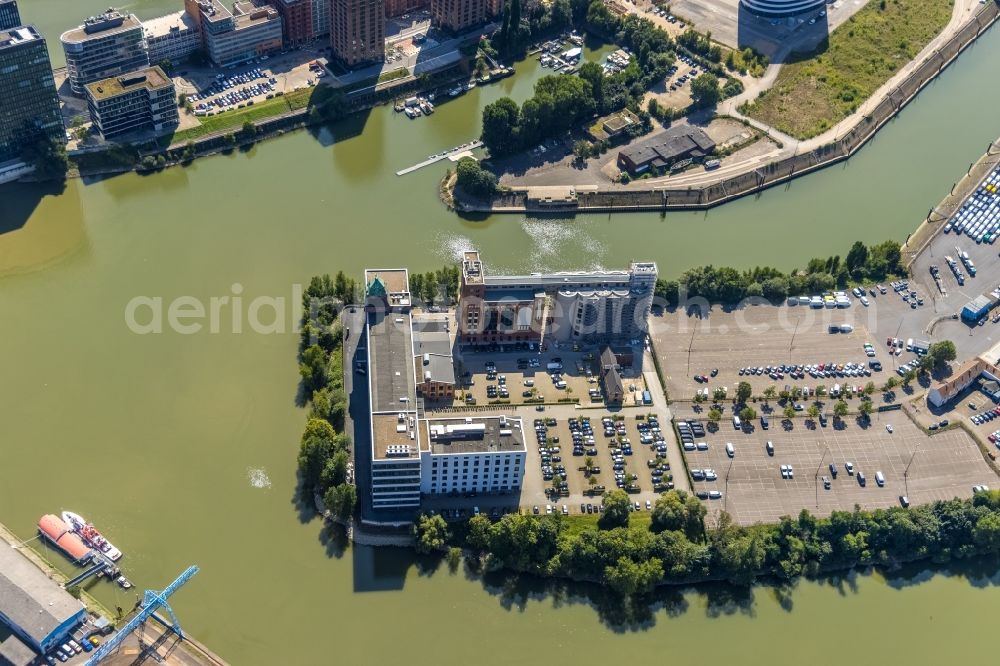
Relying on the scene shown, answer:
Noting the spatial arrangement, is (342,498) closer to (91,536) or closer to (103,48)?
(91,536)

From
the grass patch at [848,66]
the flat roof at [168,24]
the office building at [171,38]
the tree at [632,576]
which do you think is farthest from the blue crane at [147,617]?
the grass patch at [848,66]

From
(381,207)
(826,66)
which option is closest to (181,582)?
(381,207)

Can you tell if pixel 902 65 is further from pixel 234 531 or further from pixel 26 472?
pixel 26 472

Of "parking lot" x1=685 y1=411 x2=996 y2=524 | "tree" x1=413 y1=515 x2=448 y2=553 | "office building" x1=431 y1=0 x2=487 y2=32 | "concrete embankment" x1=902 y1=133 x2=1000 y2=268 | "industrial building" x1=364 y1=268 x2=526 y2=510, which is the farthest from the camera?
"office building" x1=431 y1=0 x2=487 y2=32

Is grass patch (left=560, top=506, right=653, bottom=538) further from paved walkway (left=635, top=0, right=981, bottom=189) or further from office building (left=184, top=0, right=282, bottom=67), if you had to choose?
office building (left=184, top=0, right=282, bottom=67)

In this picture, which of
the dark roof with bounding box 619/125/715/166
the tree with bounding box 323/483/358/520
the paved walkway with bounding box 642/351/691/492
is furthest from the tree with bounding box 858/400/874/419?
the tree with bounding box 323/483/358/520

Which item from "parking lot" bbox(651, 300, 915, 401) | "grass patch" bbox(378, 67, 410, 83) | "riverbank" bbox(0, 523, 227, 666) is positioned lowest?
"riverbank" bbox(0, 523, 227, 666)
